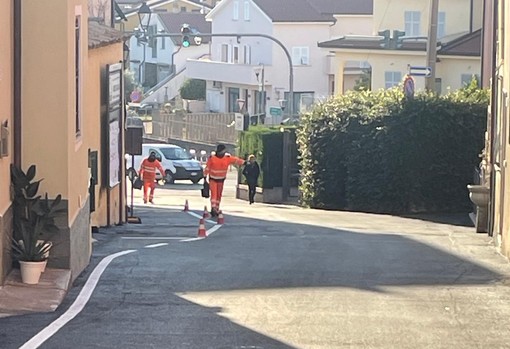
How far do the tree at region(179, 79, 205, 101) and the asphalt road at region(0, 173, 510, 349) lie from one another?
5710cm

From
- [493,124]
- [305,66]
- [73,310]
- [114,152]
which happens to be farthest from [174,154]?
[73,310]

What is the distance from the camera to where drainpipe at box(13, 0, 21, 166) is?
11633mm

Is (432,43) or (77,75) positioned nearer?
(77,75)

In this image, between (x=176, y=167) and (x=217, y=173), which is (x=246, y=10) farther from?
(x=217, y=173)

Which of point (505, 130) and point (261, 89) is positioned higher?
point (261, 89)

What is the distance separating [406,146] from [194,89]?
4785cm

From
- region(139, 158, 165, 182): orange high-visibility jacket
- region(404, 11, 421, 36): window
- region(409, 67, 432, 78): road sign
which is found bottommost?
region(139, 158, 165, 182): orange high-visibility jacket

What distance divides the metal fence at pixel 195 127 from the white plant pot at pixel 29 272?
52.0 metres

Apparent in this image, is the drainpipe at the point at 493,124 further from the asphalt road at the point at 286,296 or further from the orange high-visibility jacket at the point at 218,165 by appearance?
the orange high-visibility jacket at the point at 218,165

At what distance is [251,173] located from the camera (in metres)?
38.1

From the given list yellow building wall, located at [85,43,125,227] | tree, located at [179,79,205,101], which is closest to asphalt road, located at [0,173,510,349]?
yellow building wall, located at [85,43,125,227]

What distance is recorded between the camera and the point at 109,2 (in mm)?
30547

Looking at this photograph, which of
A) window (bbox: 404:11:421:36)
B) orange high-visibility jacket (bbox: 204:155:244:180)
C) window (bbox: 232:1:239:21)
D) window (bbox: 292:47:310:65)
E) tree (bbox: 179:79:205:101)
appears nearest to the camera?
orange high-visibility jacket (bbox: 204:155:244:180)

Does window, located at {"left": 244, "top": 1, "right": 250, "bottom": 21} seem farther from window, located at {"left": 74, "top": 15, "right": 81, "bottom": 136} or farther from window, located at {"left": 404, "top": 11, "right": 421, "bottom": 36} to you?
window, located at {"left": 74, "top": 15, "right": 81, "bottom": 136}
